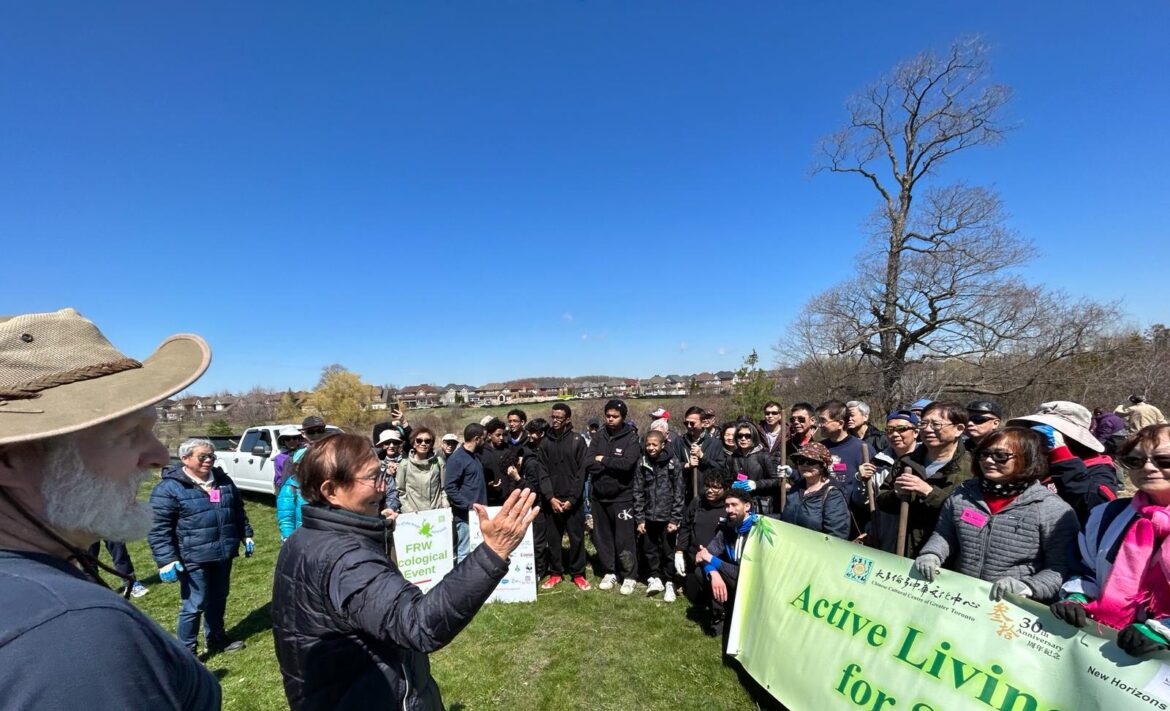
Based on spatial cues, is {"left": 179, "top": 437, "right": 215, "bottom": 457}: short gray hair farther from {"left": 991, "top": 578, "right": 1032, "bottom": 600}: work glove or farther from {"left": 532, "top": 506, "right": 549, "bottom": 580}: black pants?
{"left": 991, "top": 578, "right": 1032, "bottom": 600}: work glove

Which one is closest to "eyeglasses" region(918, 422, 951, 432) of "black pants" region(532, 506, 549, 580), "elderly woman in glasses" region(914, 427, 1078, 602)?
"elderly woman in glasses" region(914, 427, 1078, 602)

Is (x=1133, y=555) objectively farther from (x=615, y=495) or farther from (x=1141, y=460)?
(x=615, y=495)

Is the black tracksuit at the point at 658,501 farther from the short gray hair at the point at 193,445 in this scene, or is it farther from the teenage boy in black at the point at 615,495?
the short gray hair at the point at 193,445

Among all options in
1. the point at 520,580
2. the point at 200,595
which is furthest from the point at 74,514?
the point at 520,580

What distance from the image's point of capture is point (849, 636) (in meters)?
3.09

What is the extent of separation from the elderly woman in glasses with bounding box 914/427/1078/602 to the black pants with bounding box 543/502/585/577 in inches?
168

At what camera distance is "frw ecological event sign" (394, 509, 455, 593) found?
17.8ft

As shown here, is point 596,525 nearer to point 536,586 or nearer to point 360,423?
point 536,586

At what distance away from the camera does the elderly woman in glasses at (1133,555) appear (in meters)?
2.21

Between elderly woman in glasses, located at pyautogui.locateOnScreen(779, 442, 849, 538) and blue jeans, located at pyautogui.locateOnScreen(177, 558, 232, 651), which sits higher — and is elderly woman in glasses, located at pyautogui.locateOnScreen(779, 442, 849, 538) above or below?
above

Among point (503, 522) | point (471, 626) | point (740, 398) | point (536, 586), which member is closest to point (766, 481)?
point (536, 586)

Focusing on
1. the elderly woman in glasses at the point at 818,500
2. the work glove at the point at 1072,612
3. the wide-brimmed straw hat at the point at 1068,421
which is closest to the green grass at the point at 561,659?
the elderly woman in glasses at the point at 818,500

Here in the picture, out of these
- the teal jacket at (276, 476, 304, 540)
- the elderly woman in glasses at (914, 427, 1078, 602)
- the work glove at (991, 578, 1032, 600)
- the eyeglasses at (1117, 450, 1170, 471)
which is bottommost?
the teal jacket at (276, 476, 304, 540)

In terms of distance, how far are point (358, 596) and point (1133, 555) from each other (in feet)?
11.1
